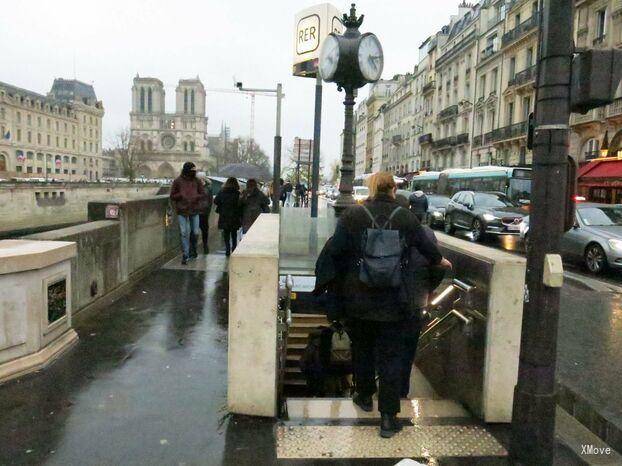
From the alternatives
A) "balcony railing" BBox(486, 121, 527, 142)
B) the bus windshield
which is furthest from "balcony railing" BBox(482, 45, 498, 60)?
the bus windshield

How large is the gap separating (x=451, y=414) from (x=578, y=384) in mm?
1451

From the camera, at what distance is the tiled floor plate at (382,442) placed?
11.1ft

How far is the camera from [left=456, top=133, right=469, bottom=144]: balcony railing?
52497mm

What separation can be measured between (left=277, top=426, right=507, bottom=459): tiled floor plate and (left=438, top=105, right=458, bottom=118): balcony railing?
5599 centimetres

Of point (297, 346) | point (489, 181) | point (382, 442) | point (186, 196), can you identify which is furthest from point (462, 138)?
point (382, 442)

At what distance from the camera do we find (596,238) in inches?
466

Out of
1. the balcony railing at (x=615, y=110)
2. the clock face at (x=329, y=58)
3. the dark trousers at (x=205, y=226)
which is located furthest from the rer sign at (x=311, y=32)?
the balcony railing at (x=615, y=110)

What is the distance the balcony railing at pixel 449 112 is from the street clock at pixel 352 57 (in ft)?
169

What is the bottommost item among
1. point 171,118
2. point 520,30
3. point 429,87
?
point 429,87

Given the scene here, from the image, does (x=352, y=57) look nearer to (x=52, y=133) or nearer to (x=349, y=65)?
(x=349, y=65)

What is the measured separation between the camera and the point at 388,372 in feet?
12.0

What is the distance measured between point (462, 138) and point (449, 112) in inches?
235

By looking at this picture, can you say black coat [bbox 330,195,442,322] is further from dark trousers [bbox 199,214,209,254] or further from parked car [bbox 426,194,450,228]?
parked car [bbox 426,194,450,228]

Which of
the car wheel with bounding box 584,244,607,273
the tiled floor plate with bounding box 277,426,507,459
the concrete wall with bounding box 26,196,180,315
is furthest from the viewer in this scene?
the car wheel with bounding box 584,244,607,273
